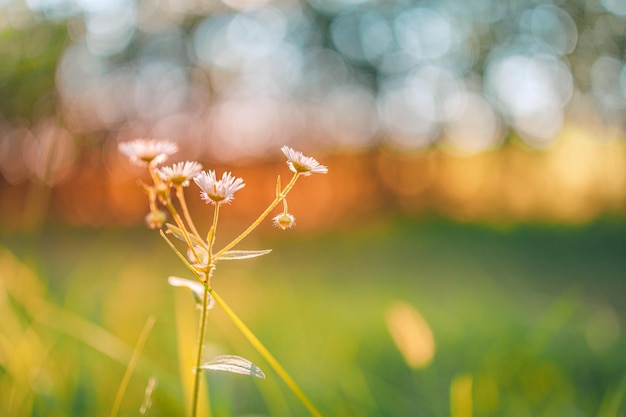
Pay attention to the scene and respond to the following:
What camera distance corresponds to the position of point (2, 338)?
4.07 feet

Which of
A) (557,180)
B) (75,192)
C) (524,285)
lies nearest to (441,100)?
(557,180)

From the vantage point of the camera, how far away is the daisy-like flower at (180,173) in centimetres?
64

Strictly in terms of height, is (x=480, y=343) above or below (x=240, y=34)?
below

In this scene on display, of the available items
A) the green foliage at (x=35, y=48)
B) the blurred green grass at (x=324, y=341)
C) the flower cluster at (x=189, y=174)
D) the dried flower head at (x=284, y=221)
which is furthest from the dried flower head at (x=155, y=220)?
the green foliage at (x=35, y=48)

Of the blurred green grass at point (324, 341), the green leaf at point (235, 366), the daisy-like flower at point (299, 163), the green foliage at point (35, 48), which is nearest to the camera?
the green leaf at point (235, 366)

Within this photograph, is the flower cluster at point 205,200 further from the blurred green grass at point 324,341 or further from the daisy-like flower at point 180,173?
the blurred green grass at point 324,341

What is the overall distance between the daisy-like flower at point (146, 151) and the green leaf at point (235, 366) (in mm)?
235

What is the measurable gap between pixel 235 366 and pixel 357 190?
13097 mm

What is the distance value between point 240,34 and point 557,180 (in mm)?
7360

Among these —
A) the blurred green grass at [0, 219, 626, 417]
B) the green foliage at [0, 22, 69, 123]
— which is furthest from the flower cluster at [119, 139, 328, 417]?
the green foliage at [0, 22, 69, 123]

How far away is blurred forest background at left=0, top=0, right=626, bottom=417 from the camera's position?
206 cm

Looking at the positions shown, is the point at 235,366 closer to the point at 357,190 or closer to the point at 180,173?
the point at 180,173

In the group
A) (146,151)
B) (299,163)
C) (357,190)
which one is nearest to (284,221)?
(299,163)

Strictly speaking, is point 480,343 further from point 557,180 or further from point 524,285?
point 557,180
